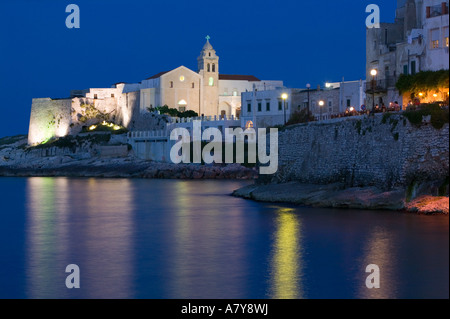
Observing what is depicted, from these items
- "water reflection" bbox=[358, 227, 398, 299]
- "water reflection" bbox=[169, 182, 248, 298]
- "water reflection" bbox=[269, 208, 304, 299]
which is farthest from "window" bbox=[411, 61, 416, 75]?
"water reflection" bbox=[358, 227, 398, 299]

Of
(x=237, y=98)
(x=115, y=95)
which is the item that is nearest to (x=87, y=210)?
(x=237, y=98)

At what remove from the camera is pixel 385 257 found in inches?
753

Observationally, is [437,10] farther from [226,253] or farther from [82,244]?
[82,244]

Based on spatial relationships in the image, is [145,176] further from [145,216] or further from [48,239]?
[48,239]

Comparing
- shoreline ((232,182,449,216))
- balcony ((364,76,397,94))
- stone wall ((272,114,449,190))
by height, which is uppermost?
balcony ((364,76,397,94))

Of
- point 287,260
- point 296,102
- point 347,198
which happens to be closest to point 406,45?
point 347,198

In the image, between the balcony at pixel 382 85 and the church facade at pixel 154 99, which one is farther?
the church facade at pixel 154 99

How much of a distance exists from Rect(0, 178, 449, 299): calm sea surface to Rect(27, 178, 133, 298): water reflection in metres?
0.03

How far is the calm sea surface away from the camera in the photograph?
16609 mm

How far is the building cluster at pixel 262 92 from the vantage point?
3566cm

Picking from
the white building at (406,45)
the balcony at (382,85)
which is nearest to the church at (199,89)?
the white building at (406,45)

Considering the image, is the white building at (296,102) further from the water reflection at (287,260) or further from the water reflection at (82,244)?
the water reflection at (287,260)

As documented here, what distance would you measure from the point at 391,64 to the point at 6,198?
2466cm

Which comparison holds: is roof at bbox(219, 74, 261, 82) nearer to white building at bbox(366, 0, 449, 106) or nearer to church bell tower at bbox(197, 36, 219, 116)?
church bell tower at bbox(197, 36, 219, 116)
